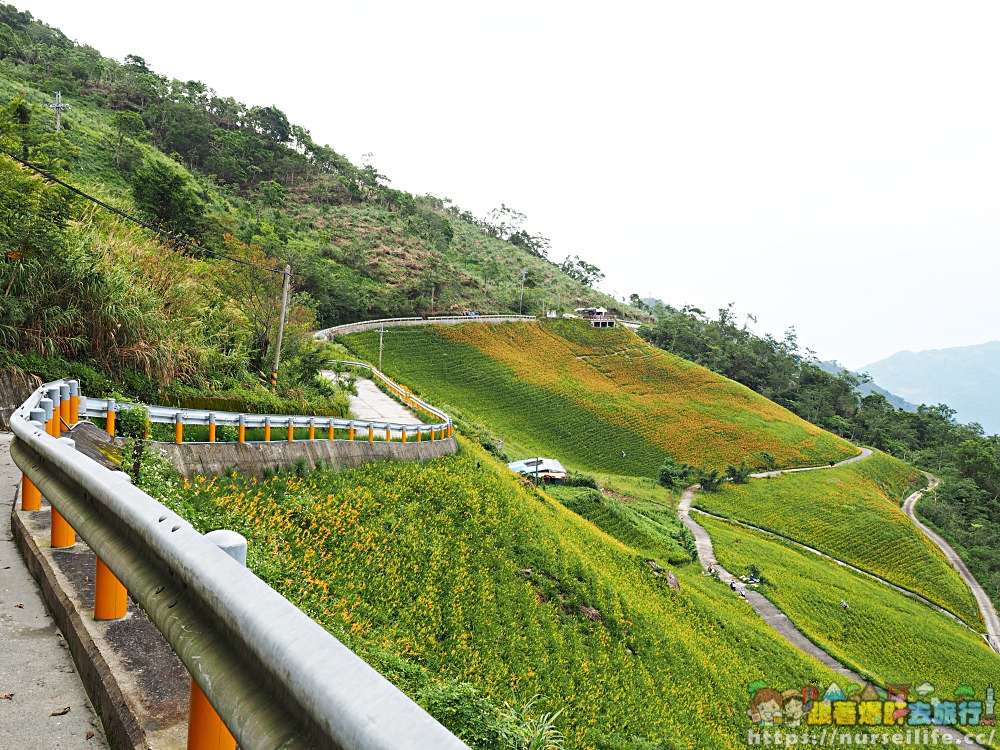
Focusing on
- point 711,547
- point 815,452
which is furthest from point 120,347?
point 815,452

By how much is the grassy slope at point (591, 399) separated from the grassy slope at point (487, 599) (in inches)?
950

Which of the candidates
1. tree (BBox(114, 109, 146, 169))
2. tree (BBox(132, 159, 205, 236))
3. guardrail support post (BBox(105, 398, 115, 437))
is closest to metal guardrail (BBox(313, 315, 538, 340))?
tree (BBox(132, 159, 205, 236))

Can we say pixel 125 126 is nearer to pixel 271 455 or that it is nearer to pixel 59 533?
pixel 271 455

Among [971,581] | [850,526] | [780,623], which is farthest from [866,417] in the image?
[780,623]

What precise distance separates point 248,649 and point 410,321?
52.4m

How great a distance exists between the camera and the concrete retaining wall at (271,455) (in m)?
10.1

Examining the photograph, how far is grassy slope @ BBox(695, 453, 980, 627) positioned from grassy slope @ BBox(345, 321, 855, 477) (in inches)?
203

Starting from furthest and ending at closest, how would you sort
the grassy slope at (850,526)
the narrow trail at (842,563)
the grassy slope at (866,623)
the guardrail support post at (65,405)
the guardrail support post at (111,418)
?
the grassy slope at (850,526), the narrow trail at (842,563), the grassy slope at (866,623), the guardrail support post at (111,418), the guardrail support post at (65,405)

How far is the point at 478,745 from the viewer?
17.0 ft

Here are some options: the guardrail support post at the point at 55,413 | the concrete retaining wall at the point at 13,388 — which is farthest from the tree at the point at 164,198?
the guardrail support post at the point at 55,413

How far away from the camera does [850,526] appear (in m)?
43.5

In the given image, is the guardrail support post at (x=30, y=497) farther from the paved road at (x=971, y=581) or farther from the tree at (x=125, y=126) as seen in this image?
the tree at (x=125, y=126)

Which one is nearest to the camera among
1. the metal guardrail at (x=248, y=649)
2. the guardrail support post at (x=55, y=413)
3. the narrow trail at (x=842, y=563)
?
the metal guardrail at (x=248, y=649)

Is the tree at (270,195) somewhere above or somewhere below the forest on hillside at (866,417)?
above
